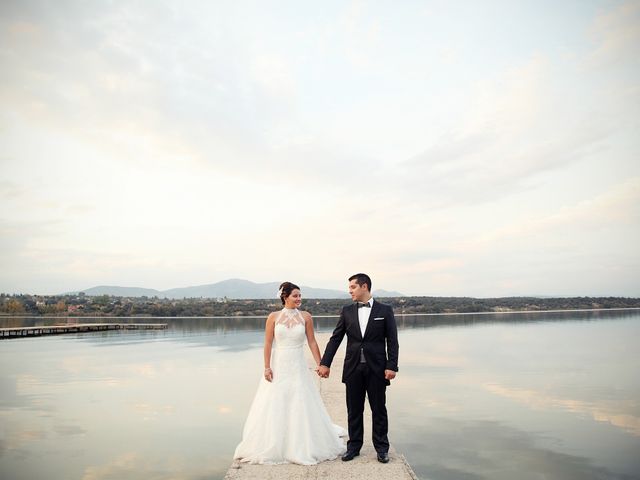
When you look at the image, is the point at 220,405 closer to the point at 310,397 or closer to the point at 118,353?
the point at 310,397

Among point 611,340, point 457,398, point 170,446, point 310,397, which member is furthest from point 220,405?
point 611,340

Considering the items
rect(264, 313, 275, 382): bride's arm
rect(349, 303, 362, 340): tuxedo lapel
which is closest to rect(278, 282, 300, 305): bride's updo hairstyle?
rect(264, 313, 275, 382): bride's arm

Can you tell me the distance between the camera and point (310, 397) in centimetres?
657

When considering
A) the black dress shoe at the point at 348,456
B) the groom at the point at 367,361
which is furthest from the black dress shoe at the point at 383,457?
the black dress shoe at the point at 348,456

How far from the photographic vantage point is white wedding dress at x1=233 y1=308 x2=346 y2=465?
627 centimetres

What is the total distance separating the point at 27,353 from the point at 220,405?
2048 centimetres

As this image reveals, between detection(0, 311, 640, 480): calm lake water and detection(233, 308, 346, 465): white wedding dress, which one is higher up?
detection(233, 308, 346, 465): white wedding dress

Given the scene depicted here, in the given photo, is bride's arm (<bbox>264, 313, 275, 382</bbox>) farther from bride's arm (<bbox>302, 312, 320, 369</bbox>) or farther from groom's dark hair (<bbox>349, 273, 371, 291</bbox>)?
groom's dark hair (<bbox>349, 273, 371, 291</bbox>)

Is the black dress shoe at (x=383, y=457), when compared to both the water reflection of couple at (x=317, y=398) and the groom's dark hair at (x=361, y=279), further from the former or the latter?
the groom's dark hair at (x=361, y=279)

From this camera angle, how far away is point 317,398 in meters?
6.70

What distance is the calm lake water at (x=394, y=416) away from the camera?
8828 millimetres

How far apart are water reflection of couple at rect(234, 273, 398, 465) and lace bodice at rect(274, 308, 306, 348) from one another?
0.01m

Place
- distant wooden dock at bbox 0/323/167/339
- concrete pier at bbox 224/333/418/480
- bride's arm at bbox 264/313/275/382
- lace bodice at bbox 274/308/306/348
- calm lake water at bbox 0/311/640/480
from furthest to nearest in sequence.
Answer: distant wooden dock at bbox 0/323/167/339 → calm lake water at bbox 0/311/640/480 → lace bodice at bbox 274/308/306/348 → bride's arm at bbox 264/313/275/382 → concrete pier at bbox 224/333/418/480

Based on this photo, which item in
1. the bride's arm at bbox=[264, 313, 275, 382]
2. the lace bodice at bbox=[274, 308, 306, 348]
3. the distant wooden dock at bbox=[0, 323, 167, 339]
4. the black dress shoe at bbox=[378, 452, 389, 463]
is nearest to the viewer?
the black dress shoe at bbox=[378, 452, 389, 463]
